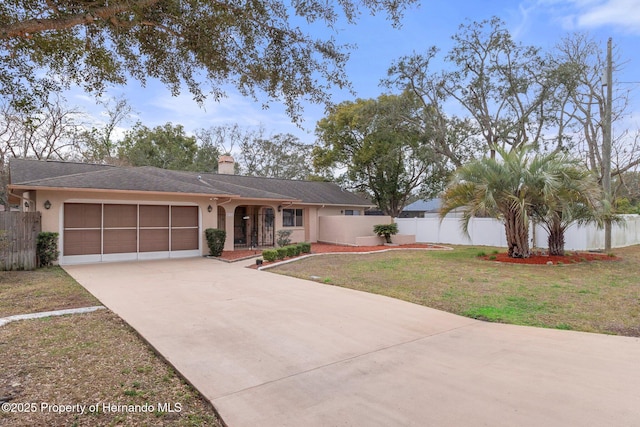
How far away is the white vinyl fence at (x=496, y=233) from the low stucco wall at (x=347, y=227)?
2655mm

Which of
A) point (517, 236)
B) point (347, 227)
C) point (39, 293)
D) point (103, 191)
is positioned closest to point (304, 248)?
point (347, 227)

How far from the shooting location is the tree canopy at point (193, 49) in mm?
4953

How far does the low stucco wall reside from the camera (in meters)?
19.6

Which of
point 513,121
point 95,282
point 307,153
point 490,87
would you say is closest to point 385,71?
point 490,87

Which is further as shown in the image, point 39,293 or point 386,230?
point 386,230

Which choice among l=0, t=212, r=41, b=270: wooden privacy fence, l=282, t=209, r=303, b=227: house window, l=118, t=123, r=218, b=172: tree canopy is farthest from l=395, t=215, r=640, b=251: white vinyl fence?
l=118, t=123, r=218, b=172: tree canopy

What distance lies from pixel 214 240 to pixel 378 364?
11134 millimetres

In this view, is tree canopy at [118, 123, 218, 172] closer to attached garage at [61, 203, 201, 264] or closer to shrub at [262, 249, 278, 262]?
attached garage at [61, 203, 201, 264]

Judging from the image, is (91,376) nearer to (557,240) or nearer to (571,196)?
(571,196)

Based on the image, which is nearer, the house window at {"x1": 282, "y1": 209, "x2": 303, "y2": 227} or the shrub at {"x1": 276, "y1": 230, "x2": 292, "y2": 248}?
the shrub at {"x1": 276, "y1": 230, "x2": 292, "y2": 248}

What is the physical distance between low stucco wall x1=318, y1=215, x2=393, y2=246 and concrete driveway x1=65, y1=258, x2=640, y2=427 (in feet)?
41.1

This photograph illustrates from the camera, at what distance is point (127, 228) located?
1291 cm

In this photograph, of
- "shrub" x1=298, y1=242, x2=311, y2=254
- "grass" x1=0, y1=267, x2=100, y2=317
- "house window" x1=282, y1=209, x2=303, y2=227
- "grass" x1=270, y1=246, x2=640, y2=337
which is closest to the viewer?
"grass" x1=270, y1=246, x2=640, y2=337

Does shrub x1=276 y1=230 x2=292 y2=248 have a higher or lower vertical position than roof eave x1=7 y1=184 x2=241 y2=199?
lower
